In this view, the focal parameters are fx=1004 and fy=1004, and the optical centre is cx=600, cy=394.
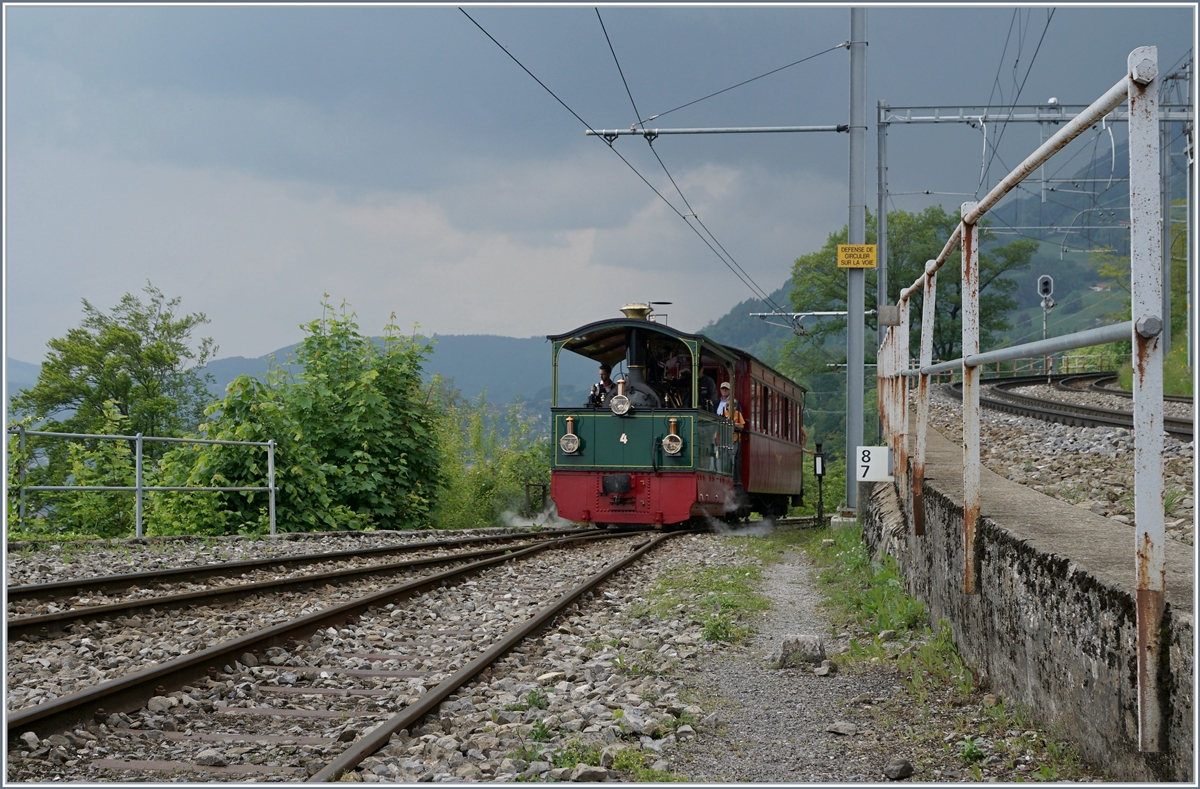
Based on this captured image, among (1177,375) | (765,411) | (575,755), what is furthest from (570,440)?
(1177,375)

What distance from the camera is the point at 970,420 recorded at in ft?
15.4

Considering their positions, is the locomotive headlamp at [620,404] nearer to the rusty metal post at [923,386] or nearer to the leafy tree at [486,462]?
the leafy tree at [486,462]

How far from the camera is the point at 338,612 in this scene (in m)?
7.27

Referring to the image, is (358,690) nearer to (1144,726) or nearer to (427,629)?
(427,629)

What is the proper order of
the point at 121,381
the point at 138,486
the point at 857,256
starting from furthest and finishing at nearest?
the point at 121,381 → the point at 857,256 → the point at 138,486

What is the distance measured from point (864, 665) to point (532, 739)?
2.25m

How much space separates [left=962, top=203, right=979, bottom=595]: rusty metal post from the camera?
4.66 meters

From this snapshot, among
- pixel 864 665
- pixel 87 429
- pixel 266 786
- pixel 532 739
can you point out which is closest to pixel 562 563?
pixel 864 665

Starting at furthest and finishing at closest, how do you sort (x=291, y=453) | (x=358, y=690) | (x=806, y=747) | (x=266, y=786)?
(x=291, y=453)
(x=358, y=690)
(x=806, y=747)
(x=266, y=786)

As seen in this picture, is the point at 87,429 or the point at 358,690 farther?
the point at 87,429

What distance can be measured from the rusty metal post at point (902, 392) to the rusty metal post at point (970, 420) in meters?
2.76

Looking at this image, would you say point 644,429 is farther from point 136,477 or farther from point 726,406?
point 136,477

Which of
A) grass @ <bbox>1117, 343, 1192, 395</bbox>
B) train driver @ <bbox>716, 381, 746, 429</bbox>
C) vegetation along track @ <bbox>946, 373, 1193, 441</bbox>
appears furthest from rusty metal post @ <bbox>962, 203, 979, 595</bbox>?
grass @ <bbox>1117, 343, 1192, 395</bbox>

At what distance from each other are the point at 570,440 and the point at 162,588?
8541 mm
